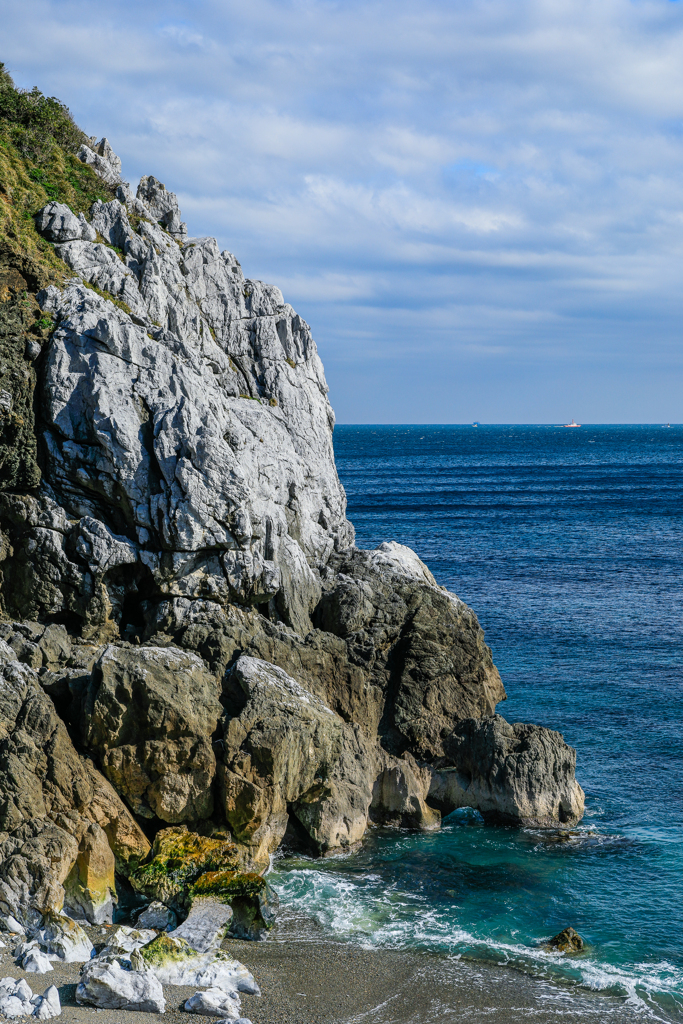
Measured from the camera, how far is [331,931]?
16.3 meters

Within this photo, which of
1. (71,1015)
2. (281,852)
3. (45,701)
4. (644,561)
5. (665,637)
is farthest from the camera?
(644,561)

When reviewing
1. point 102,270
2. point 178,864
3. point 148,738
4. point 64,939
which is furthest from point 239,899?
point 102,270

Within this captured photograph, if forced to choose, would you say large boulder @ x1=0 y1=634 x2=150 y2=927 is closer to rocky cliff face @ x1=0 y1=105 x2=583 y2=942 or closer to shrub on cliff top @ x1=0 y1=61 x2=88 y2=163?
rocky cliff face @ x1=0 y1=105 x2=583 y2=942

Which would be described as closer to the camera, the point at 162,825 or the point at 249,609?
the point at 162,825

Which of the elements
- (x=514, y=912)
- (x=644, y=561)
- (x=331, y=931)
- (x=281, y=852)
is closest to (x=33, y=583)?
(x=281, y=852)

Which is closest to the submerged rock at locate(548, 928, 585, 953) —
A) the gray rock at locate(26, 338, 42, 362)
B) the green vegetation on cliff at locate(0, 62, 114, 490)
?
the green vegetation on cliff at locate(0, 62, 114, 490)

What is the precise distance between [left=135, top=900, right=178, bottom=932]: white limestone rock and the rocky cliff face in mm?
435

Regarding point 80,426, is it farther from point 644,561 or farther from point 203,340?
point 644,561

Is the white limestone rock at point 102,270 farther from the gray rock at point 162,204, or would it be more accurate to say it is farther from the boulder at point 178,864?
the boulder at point 178,864

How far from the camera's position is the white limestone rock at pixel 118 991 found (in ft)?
41.9

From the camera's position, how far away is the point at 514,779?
70.6 feet

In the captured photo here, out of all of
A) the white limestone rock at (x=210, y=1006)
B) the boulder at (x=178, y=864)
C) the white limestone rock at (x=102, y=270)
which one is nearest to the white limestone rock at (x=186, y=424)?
the white limestone rock at (x=102, y=270)

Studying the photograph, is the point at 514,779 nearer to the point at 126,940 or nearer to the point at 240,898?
the point at 240,898

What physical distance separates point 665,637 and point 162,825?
24.9 meters
